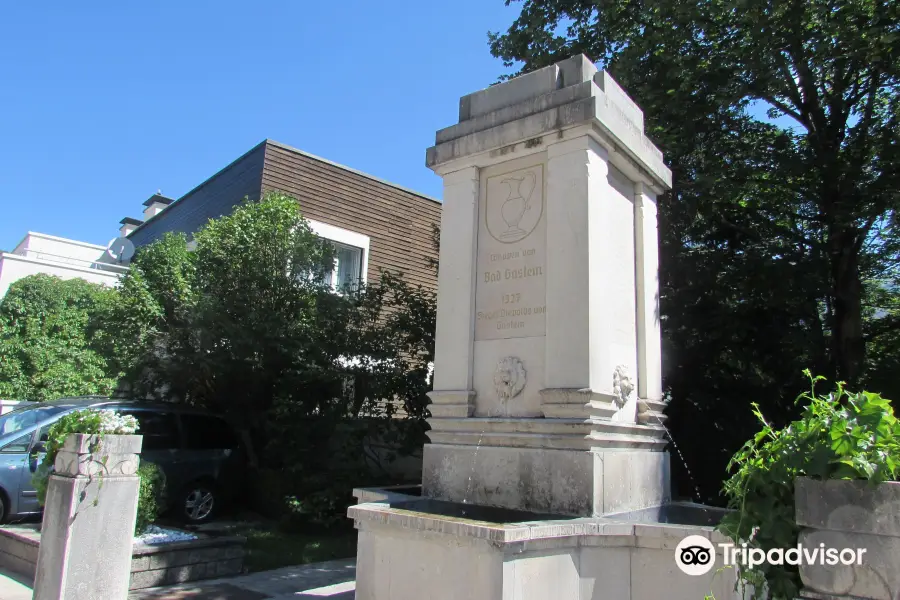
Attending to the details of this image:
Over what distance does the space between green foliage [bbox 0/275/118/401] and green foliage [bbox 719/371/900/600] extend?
1619 cm

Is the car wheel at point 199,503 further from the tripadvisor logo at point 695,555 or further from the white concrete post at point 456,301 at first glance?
the tripadvisor logo at point 695,555

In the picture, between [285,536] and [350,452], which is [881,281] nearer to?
[350,452]

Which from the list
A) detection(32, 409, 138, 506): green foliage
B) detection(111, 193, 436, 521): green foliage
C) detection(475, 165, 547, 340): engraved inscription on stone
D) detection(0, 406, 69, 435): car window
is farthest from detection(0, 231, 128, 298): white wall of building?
detection(475, 165, 547, 340): engraved inscription on stone

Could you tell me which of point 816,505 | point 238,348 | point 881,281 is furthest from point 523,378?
point 881,281

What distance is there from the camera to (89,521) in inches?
221

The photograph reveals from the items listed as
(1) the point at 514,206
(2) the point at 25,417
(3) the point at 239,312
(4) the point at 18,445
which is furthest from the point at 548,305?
(2) the point at 25,417

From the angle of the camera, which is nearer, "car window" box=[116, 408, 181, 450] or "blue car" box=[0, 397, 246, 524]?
"blue car" box=[0, 397, 246, 524]

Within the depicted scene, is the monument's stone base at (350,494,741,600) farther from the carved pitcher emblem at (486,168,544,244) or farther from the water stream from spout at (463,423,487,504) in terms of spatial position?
the carved pitcher emblem at (486,168,544,244)

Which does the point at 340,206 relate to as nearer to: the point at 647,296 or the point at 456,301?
the point at 456,301

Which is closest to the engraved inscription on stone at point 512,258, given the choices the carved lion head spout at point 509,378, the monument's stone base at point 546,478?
the carved lion head spout at point 509,378

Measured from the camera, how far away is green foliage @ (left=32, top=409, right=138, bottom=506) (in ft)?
20.4

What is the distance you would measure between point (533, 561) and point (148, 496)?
583cm

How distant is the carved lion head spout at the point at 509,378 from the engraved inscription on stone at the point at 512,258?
0.26 meters

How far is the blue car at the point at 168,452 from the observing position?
945 cm
